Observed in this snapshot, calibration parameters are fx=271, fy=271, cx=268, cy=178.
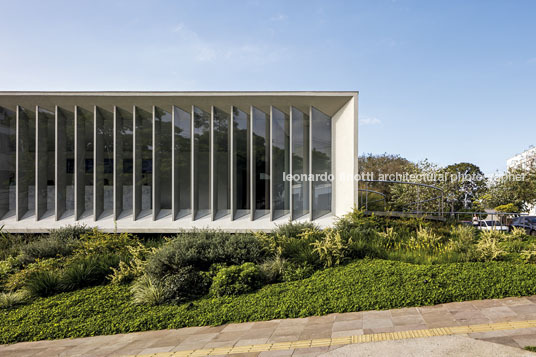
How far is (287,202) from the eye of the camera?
1084 centimetres

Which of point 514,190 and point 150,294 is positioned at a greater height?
point 514,190

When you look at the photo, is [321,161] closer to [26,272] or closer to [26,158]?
[26,272]

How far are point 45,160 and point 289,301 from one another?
12067 millimetres

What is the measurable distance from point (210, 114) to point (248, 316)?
832 centimetres

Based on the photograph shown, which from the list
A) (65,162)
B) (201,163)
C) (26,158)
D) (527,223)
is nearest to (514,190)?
(527,223)

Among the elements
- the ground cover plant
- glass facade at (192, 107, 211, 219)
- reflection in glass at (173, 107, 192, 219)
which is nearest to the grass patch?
the ground cover plant

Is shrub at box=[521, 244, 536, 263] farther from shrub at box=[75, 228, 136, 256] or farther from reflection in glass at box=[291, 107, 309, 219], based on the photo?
shrub at box=[75, 228, 136, 256]

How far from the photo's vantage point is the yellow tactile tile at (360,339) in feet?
11.8

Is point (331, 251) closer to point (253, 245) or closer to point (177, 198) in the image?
point (253, 245)

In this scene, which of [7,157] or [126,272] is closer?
[126,272]

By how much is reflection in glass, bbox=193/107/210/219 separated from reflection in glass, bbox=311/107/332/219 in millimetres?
4314

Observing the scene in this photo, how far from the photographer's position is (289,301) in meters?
4.81

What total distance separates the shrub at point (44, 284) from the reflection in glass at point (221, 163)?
5.39m

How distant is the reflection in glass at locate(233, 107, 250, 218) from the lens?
10.9 m
